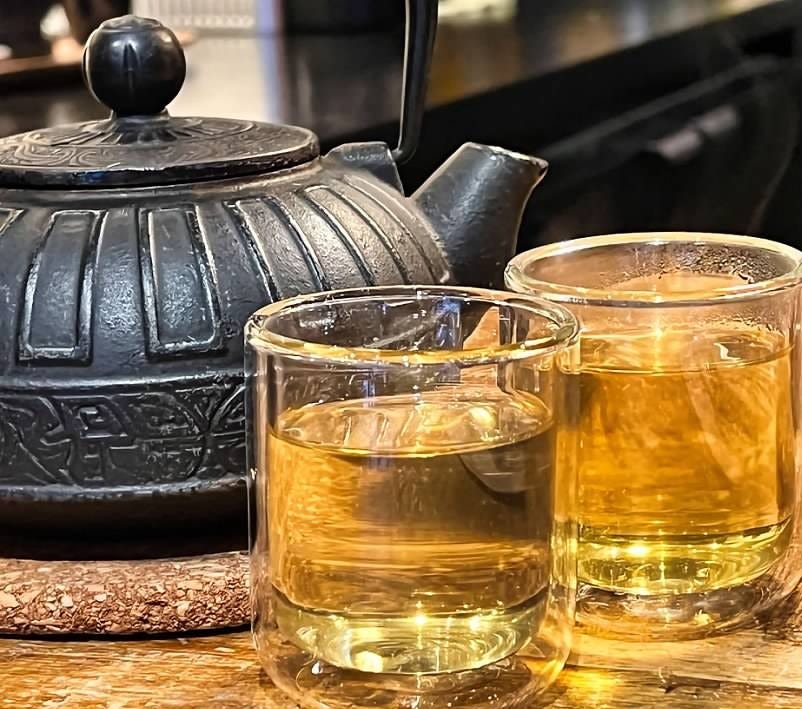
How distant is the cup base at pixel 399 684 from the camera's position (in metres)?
0.64

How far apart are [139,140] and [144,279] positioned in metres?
0.11

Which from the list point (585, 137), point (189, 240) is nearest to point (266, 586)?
point (189, 240)

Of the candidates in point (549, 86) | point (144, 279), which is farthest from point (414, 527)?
point (549, 86)

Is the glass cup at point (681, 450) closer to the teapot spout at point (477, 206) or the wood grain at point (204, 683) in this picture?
the wood grain at point (204, 683)

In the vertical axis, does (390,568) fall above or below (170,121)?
below

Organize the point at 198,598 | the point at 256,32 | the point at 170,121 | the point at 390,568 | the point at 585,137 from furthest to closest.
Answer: the point at 256,32 → the point at 585,137 → the point at 170,121 → the point at 198,598 → the point at 390,568

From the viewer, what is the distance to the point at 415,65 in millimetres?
926

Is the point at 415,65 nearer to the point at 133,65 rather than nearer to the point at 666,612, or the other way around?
the point at 133,65

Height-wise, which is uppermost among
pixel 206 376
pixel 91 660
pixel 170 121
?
pixel 170 121

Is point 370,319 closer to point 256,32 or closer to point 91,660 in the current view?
point 91,660

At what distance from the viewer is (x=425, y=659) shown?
64cm

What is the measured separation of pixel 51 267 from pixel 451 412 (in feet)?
0.88

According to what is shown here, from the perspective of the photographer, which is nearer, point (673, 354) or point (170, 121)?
point (673, 354)

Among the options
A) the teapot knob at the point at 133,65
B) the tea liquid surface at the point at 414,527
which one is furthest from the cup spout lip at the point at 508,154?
the tea liquid surface at the point at 414,527
